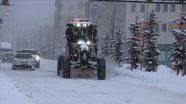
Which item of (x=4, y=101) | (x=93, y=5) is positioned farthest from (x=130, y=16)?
(x=4, y=101)

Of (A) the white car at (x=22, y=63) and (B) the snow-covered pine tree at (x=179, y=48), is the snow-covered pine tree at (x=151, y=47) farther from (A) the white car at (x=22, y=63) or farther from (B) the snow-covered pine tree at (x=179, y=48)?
(A) the white car at (x=22, y=63)

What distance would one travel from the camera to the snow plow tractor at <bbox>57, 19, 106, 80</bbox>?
24831 millimetres

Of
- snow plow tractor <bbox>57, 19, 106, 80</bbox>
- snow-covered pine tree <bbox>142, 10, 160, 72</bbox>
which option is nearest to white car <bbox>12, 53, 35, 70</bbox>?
snow plow tractor <bbox>57, 19, 106, 80</bbox>

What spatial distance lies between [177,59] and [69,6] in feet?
304

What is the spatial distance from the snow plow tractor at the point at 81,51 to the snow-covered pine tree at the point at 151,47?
767 cm

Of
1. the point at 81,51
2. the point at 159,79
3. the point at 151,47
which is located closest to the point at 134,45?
the point at 151,47

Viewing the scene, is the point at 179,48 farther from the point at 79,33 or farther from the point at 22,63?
the point at 22,63

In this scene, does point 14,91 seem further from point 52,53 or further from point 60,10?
point 60,10

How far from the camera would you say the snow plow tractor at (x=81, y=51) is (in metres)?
24.8

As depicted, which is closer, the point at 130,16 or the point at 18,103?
the point at 18,103

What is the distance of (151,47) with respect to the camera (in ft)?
109

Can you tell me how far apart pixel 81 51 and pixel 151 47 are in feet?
31.2

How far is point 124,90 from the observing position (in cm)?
1912

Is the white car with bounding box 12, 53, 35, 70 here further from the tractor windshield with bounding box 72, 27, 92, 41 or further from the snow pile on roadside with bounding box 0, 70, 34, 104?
the snow pile on roadside with bounding box 0, 70, 34, 104
